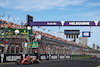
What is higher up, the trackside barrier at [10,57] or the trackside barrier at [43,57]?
the trackside barrier at [10,57]

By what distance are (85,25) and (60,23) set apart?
4.58 metres

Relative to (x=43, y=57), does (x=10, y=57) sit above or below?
above

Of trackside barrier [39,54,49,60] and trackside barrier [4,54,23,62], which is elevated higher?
trackside barrier [4,54,23,62]

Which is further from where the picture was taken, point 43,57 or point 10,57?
point 43,57

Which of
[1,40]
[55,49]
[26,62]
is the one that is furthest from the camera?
[55,49]

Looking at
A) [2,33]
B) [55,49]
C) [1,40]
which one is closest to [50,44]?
[55,49]

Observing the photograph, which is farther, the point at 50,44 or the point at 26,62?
the point at 50,44

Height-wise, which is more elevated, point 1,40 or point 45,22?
point 45,22

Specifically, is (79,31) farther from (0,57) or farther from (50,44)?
(50,44)

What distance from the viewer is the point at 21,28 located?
1994 inches

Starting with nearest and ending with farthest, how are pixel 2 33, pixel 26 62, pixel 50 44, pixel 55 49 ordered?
pixel 26 62
pixel 2 33
pixel 50 44
pixel 55 49

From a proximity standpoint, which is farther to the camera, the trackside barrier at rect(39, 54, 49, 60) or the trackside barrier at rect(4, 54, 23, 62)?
the trackside barrier at rect(39, 54, 49, 60)

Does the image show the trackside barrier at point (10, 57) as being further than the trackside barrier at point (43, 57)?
No

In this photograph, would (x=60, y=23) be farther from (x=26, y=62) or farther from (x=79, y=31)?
(x=26, y=62)
